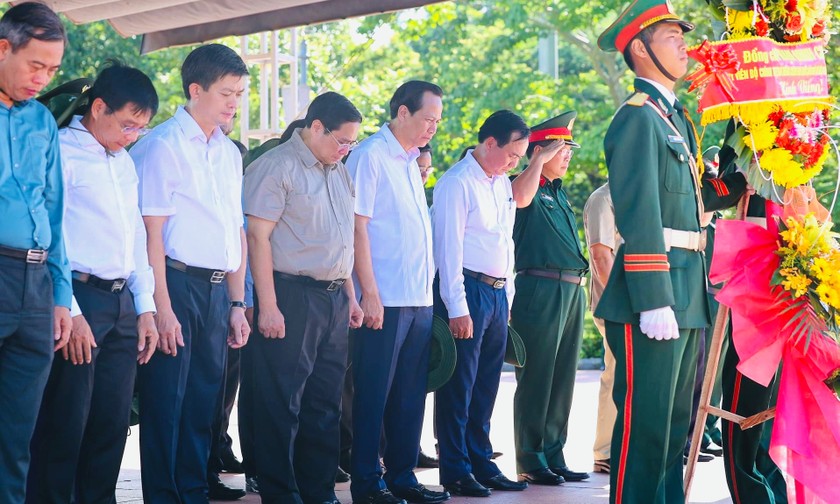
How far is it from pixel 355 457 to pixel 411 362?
549 mm

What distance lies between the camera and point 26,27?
4.29m

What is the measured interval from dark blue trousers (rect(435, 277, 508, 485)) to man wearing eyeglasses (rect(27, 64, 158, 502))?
2121 mm

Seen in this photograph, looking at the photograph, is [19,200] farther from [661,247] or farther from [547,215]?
[547,215]

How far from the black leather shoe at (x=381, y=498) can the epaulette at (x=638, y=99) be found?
2.23 metres

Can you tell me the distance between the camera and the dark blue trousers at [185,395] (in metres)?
5.24

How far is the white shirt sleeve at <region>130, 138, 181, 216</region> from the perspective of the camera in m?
5.21

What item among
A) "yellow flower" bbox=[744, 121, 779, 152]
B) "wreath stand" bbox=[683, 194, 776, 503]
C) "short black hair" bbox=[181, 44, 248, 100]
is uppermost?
"short black hair" bbox=[181, 44, 248, 100]

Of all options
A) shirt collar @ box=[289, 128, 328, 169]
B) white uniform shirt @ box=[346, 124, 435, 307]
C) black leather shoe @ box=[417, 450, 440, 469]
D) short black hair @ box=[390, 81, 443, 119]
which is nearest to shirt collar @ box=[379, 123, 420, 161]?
white uniform shirt @ box=[346, 124, 435, 307]

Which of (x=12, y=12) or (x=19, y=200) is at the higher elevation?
(x=12, y=12)

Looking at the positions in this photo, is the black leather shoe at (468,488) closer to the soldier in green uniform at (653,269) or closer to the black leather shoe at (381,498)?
the black leather shoe at (381,498)

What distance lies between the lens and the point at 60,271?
4.43 m

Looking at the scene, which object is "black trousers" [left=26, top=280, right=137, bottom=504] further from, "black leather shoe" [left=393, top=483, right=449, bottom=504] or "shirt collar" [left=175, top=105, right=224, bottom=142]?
"black leather shoe" [left=393, top=483, right=449, bottom=504]

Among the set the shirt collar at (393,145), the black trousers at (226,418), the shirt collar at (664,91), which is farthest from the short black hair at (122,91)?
the black trousers at (226,418)

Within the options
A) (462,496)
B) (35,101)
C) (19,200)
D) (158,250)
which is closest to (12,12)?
(35,101)
